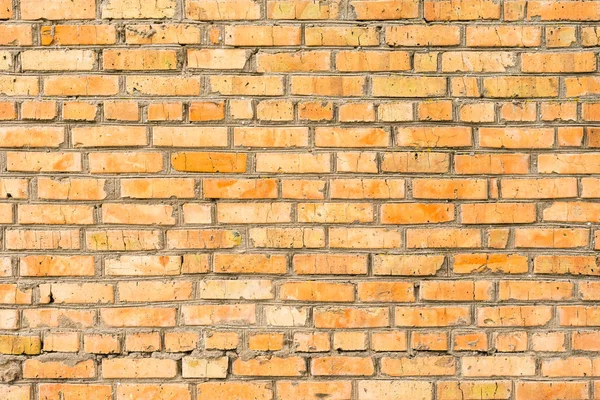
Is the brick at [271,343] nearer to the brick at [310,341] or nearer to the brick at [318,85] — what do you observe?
the brick at [310,341]

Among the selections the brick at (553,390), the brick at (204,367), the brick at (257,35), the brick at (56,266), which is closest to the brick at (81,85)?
the brick at (257,35)

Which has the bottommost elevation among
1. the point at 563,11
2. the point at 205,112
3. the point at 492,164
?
the point at 492,164

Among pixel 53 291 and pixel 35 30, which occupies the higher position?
pixel 35 30

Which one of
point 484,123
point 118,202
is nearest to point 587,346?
point 484,123

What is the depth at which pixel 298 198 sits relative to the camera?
6.63 feet

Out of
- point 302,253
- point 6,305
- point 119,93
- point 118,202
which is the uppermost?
point 119,93

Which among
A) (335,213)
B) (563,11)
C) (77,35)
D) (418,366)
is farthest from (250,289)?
(563,11)

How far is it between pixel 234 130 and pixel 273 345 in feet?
2.43

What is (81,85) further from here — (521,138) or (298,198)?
(521,138)

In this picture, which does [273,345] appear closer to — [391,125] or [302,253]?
[302,253]

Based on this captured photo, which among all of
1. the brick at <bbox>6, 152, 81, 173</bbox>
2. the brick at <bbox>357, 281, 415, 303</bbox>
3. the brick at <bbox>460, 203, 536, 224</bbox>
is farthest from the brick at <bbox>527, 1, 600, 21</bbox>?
the brick at <bbox>6, 152, 81, 173</bbox>

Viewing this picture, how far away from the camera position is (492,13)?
6.62ft

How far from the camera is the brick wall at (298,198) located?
6.62ft

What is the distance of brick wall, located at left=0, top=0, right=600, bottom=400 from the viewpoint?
2018mm
